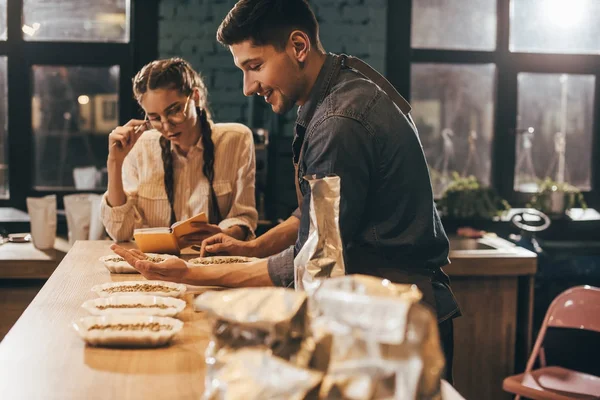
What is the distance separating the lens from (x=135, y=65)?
435 centimetres

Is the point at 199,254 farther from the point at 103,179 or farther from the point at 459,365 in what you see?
the point at 103,179

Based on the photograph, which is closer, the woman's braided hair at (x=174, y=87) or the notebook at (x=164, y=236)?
the notebook at (x=164, y=236)

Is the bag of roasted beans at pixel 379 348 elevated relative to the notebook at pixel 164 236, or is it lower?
elevated

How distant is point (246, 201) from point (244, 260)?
33.2 inches

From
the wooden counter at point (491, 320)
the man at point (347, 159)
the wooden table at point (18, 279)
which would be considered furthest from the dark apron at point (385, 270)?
the wooden table at point (18, 279)

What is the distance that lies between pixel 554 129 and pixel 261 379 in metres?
4.55

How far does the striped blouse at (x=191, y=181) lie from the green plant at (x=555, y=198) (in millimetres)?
2277

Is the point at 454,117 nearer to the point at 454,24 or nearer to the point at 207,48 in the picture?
the point at 454,24

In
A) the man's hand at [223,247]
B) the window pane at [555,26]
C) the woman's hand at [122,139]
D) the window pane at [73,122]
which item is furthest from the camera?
the window pane at [555,26]

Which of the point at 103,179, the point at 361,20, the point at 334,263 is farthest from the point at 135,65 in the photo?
the point at 334,263

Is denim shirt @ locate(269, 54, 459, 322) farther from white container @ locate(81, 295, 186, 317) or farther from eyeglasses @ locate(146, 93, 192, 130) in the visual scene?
eyeglasses @ locate(146, 93, 192, 130)

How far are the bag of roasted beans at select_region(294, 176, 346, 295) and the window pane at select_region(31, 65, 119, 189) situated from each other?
11.1 ft

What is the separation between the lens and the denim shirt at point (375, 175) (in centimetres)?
158

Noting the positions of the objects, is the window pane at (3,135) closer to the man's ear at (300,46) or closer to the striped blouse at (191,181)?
the striped blouse at (191,181)
